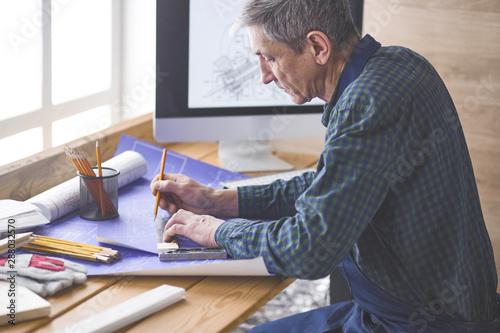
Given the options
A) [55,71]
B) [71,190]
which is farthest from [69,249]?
[55,71]

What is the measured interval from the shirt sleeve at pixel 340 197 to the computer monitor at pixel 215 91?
2.39 feet

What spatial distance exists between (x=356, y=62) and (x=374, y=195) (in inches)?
11.6

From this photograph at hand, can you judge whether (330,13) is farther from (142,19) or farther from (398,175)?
(142,19)

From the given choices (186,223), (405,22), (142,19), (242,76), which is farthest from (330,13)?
(142,19)

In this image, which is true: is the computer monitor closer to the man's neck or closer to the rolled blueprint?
the rolled blueprint

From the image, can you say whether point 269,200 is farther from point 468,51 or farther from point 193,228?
point 468,51

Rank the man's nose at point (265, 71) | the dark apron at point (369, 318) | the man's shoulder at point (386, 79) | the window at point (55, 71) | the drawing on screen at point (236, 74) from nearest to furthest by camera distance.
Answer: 1. the man's shoulder at point (386, 79)
2. the dark apron at point (369, 318)
3. the man's nose at point (265, 71)
4. the drawing on screen at point (236, 74)
5. the window at point (55, 71)

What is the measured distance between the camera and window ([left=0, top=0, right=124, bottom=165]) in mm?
2912

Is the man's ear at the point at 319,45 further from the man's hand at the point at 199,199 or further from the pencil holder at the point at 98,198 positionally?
the pencil holder at the point at 98,198

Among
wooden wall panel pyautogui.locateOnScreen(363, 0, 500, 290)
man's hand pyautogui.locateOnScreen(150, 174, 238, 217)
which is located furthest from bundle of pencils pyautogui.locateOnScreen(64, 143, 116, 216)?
wooden wall panel pyautogui.locateOnScreen(363, 0, 500, 290)

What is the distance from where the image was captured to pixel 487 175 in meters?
2.04

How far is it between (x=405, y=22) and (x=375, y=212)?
3.65ft

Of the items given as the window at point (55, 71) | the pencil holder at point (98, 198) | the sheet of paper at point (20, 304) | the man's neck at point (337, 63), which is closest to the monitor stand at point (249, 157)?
the pencil holder at point (98, 198)

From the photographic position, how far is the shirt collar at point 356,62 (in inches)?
48.2
